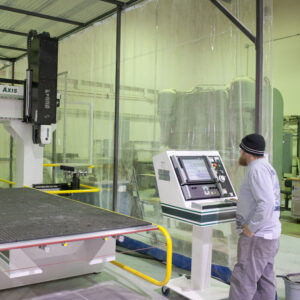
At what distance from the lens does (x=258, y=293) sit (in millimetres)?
2965

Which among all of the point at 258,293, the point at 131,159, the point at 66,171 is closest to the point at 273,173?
the point at 258,293

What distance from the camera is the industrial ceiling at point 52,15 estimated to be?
503cm

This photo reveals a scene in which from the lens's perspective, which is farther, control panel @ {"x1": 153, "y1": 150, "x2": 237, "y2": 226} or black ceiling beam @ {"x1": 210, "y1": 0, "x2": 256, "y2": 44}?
black ceiling beam @ {"x1": 210, "y1": 0, "x2": 256, "y2": 44}

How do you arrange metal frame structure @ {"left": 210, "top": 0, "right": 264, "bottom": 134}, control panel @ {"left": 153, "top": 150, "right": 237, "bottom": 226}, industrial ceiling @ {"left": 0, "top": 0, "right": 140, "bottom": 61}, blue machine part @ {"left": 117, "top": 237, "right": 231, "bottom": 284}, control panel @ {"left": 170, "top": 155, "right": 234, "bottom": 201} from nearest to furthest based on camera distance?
control panel @ {"left": 153, "top": 150, "right": 237, "bottom": 226} < control panel @ {"left": 170, "top": 155, "right": 234, "bottom": 201} < metal frame structure @ {"left": 210, "top": 0, "right": 264, "bottom": 134} < blue machine part @ {"left": 117, "top": 237, "right": 231, "bottom": 284} < industrial ceiling @ {"left": 0, "top": 0, "right": 140, "bottom": 61}

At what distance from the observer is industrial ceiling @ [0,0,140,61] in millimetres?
5027

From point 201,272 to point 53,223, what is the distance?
1370 mm

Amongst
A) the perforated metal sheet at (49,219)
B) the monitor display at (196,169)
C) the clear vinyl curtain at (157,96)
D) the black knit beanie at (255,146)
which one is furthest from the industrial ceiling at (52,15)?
the black knit beanie at (255,146)

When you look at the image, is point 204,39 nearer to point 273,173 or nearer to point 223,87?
point 223,87

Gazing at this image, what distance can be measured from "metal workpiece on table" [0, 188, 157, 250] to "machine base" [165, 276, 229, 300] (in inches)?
37.3

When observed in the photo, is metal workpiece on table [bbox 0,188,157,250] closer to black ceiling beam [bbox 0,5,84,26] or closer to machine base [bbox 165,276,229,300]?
machine base [bbox 165,276,229,300]

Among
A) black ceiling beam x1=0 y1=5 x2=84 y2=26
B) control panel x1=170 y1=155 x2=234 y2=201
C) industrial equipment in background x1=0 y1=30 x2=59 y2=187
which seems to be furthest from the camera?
black ceiling beam x1=0 y1=5 x2=84 y2=26

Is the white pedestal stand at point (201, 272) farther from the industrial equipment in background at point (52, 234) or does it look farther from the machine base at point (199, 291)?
the industrial equipment in background at point (52, 234)

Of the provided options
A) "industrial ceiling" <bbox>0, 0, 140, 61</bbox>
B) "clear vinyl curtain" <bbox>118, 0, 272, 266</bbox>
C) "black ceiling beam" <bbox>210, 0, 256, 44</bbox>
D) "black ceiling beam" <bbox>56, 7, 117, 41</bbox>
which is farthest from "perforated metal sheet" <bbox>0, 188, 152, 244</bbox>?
"black ceiling beam" <bbox>56, 7, 117, 41</bbox>

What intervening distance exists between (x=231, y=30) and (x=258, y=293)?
8.15 ft
